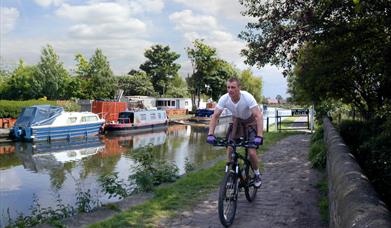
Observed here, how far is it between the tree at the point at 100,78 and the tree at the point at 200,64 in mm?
13029

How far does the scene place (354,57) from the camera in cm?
1180

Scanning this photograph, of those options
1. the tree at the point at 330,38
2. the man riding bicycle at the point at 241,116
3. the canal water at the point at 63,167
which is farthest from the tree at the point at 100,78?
the man riding bicycle at the point at 241,116

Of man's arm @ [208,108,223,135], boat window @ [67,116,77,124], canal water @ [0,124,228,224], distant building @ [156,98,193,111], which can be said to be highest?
distant building @ [156,98,193,111]

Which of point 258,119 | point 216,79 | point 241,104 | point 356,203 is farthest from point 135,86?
point 356,203

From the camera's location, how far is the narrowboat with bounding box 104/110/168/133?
35.9 m

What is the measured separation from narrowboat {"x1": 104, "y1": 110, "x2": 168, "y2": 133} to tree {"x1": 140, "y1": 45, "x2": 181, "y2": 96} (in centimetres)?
2925

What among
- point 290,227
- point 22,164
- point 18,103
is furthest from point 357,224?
point 18,103

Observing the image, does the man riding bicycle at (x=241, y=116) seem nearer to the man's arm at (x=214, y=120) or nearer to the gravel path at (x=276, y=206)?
the man's arm at (x=214, y=120)

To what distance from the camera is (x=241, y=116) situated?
20.2 feet

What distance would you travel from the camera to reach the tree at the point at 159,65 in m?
71.8

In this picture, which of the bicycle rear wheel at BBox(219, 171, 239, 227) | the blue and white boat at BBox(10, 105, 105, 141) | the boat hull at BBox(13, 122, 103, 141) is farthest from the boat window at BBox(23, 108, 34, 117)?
the bicycle rear wheel at BBox(219, 171, 239, 227)

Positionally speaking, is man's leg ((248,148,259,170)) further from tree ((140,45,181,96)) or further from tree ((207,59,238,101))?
tree ((140,45,181,96))

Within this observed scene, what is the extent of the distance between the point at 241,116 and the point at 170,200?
1.90 meters

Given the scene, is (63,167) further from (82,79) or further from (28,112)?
(82,79)
